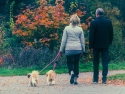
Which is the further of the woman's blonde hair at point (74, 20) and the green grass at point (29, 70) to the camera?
the green grass at point (29, 70)

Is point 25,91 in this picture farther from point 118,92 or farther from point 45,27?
point 45,27

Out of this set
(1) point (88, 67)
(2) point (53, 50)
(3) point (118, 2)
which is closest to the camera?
(1) point (88, 67)

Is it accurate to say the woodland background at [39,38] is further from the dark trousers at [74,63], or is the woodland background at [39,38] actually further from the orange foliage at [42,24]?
the dark trousers at [74,63]

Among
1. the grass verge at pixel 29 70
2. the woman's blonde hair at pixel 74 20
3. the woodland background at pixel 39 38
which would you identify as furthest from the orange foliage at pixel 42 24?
the woman's blonde hair at pixel 74 20

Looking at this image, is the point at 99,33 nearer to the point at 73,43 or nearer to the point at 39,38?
the point at 73,43

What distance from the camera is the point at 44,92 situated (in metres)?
12.4

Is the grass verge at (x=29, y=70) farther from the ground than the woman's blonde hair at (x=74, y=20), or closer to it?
closer to it

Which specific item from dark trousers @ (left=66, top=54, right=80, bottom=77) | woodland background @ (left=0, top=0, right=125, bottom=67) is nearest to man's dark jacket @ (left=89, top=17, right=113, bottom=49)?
dark trousers @ (left=66, top=54, right=80, bottom=77)

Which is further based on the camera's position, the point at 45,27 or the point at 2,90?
the point at 45,27

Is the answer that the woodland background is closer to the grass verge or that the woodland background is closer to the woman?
the grass verge

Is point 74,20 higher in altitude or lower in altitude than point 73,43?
higher

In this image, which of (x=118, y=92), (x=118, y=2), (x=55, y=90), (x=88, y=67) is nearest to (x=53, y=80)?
(x=55, y=90)

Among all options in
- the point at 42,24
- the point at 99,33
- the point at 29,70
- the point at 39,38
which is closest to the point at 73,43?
the point at 99,33

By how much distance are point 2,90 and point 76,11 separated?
14501 millimetres
